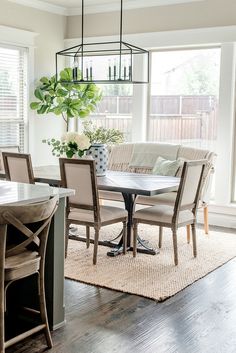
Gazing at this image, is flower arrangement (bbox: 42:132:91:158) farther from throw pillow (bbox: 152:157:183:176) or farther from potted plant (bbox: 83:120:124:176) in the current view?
throw pillow (bbox: 152:157:183:176)

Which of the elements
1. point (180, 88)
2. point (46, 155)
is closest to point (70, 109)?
point (46, 155)

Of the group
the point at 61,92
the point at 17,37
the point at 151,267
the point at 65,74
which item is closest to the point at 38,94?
the point at 61,92

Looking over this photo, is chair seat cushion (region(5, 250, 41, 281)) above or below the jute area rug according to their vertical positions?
above

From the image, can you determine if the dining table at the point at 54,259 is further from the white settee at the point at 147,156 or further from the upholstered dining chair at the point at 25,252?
the white settee at the point at 147,156

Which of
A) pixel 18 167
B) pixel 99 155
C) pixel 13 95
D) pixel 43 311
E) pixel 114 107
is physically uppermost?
pixel 13 95

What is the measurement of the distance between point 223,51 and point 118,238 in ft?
8.58

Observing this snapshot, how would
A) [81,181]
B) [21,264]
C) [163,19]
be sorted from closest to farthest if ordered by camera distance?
[21,264]
[81,181]
[163,19]

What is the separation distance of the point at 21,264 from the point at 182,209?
2186 mm

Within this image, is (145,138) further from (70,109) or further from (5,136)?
(5,136)

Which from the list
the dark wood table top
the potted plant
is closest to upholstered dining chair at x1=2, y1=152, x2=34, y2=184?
the dark wood table top

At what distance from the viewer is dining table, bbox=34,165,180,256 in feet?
14.5

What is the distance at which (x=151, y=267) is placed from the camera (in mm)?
4473

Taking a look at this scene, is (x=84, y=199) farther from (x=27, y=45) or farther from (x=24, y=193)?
(x=27, y=45)

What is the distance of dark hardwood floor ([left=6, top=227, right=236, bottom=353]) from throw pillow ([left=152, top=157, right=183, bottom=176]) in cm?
183
